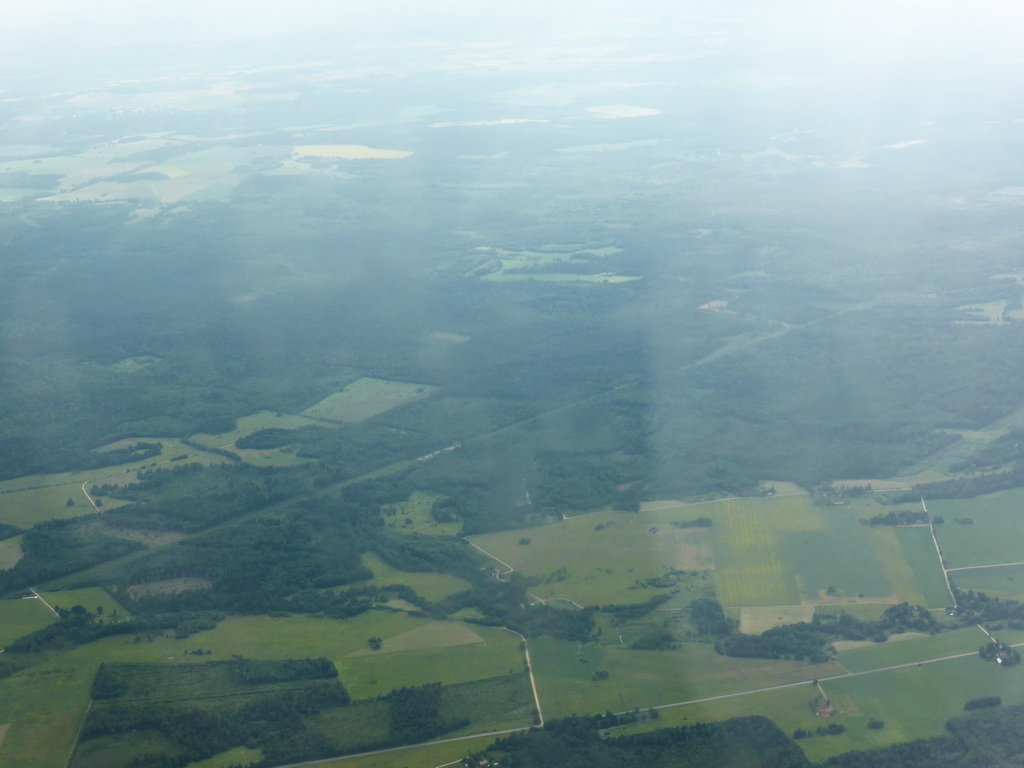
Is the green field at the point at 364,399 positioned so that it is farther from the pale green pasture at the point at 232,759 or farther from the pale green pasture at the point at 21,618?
the pale green pasture at the point at 232,759

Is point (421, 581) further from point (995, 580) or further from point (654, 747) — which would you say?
point (995, 580)

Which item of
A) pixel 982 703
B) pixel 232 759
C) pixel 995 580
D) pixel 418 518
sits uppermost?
pixel 232 759

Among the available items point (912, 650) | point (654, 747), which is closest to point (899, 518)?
point (912, 650)

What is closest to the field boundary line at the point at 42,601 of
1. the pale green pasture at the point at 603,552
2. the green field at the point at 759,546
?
the pale green pasture at the point at 603,552

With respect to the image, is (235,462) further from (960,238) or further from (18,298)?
(960,238)

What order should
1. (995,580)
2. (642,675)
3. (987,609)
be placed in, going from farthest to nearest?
(995,580) → (987,609) → (642,675)

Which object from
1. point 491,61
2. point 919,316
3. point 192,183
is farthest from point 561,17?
point 919,316

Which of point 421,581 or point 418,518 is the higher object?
point 418,518

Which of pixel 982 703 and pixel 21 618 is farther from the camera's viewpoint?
pixel 21 618
